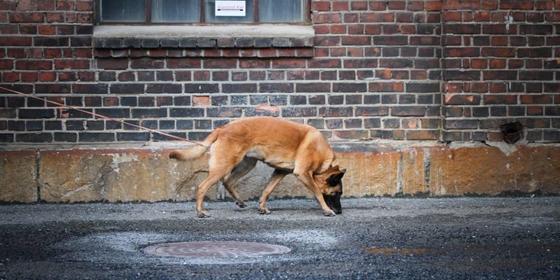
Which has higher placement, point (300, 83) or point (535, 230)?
point (300, 83)

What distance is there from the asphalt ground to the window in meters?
1.89

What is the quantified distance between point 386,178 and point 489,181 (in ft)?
3.44

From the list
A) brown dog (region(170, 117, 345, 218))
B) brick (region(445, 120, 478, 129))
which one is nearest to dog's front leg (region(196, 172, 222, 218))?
brown dog (region(170, 117, 345, 218))

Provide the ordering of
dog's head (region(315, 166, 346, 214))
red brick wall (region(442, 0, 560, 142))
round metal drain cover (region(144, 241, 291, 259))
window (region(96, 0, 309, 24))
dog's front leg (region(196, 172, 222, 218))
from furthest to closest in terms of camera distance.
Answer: window (region(96, 0, 309, 24)) < red brick wall (region(442, 0, 560, 142)) < dog's head (region(315, 166, 346, 214)) < dog's front leg (region(196, 172, 222, 218)) < round metal drain cover (region(144, 241, 291, 259))

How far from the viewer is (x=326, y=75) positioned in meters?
10.8

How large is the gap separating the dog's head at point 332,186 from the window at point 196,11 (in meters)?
1.86

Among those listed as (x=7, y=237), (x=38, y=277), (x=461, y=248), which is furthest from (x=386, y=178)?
(x=38, y=277)

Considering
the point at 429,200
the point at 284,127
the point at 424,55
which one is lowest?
the point at 429,200

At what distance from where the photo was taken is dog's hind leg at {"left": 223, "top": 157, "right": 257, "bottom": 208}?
10094 mm

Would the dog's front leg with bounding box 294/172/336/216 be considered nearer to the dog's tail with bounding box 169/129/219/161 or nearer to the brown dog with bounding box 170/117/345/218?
the brown dog with bounding box 170/117/345/218

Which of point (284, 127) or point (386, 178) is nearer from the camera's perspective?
point (284, 127)

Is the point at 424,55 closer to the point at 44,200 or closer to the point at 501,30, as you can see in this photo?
the point at 501,30

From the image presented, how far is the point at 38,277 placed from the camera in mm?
6605

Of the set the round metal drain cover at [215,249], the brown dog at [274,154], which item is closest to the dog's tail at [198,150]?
the brown dog at [274,154]
